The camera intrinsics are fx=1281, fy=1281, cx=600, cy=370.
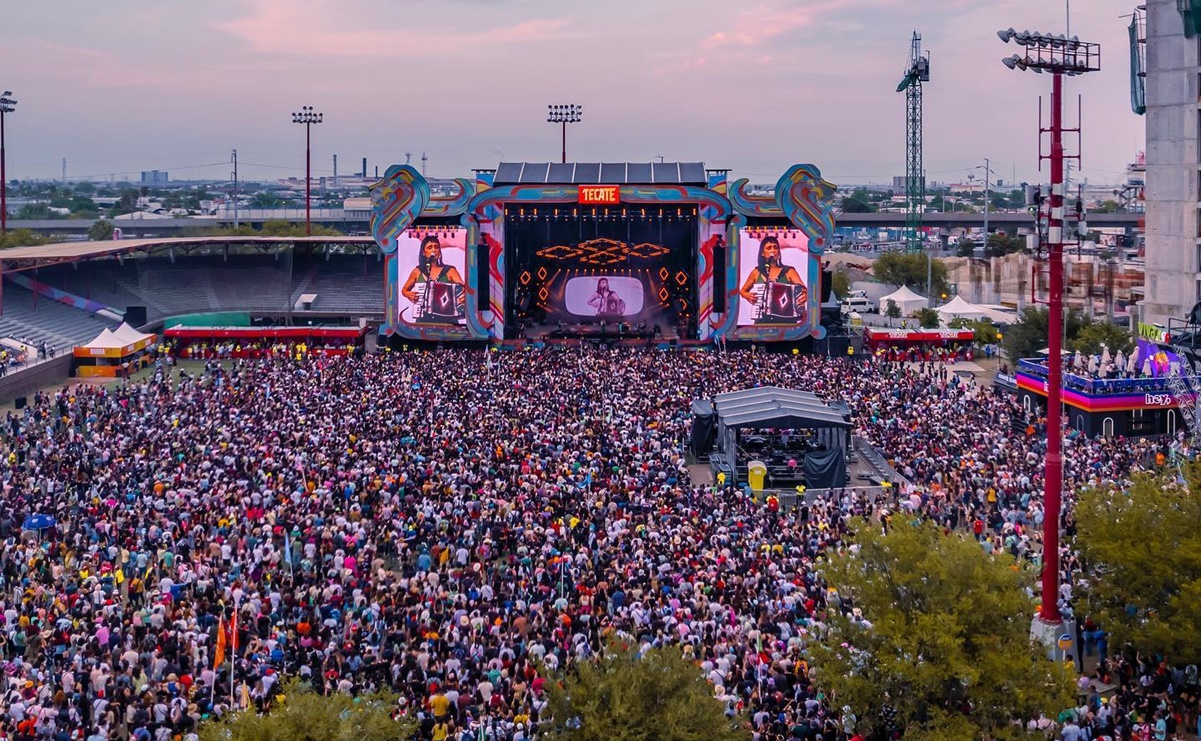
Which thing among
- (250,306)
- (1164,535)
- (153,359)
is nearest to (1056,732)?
(1164,535)

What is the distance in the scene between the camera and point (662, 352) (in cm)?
5369

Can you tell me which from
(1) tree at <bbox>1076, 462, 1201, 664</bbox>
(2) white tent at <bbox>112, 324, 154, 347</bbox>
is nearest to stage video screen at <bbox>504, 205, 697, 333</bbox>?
(2) white tent at <bbox>112, 324, 154, 347</bbox>

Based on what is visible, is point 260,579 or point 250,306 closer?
point 260,579

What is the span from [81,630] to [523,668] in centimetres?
696

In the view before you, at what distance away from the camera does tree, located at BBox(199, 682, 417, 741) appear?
13.6 meters

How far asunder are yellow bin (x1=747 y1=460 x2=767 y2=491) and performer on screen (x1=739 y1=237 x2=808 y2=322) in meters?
26.4

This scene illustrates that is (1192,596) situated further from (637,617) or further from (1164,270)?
(1164,270)

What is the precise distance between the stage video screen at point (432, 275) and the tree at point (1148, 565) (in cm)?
3965

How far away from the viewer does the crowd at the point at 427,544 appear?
1812 cm

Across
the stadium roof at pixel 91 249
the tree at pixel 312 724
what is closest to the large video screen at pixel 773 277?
the stadium roof at pixel 91 249

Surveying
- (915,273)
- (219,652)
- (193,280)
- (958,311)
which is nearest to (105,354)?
(193,280)

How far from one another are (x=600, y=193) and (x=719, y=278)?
6.59 m

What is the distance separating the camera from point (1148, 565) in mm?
19266

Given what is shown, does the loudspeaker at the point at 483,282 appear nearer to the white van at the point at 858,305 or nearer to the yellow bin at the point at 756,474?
the white van at the point at 858,305
